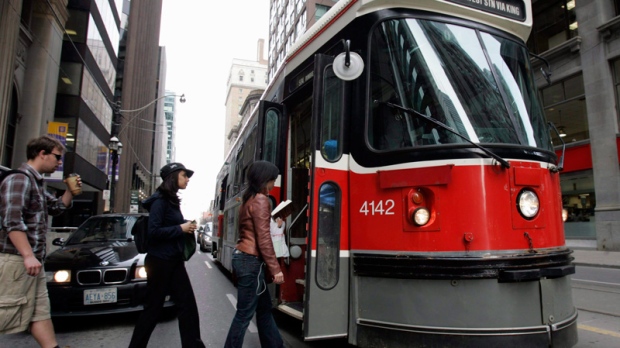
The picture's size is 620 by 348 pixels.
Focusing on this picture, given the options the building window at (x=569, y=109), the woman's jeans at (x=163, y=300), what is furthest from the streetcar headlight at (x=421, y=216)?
the building window at (x=569, y=109)

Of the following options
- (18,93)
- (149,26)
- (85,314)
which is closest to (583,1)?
(85,314)

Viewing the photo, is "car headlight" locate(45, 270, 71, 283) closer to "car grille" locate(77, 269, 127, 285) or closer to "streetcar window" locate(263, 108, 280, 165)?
"car grille" locate(77, 269, 127, 285)

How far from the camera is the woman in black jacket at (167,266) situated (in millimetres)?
3430

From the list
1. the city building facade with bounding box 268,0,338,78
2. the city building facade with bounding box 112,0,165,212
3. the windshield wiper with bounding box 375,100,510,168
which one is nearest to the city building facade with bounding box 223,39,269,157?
the city building facade with bounding box 268,0,338,78

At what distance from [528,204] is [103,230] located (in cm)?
637

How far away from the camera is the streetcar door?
3.45 meters

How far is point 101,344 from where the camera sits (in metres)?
4.54

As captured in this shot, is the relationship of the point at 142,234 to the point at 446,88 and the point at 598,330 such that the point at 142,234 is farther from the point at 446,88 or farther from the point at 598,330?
the point at 598,330

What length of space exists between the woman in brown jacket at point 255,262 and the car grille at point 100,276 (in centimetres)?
253

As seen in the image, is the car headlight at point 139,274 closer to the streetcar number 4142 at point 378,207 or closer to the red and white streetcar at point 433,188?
the red and white streetcar at point 433,188

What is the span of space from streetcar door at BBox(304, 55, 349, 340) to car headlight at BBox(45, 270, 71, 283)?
330 cm

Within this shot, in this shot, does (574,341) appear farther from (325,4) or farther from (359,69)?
(325,4)

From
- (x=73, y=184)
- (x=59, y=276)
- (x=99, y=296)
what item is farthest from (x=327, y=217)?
(x=59, y=276)

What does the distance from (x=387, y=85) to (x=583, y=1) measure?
2077 centimetres
